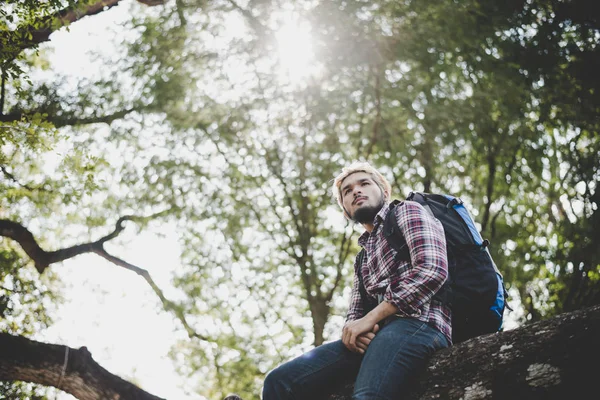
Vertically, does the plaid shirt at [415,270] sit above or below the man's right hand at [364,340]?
above

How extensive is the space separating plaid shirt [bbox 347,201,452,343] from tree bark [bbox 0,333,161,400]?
8.38 ft

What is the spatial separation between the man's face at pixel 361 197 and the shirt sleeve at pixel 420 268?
464 mm

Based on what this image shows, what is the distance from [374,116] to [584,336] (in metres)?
6.58

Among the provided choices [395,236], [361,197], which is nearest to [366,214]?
[361,197]

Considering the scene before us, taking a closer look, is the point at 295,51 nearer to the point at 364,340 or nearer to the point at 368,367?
the point at 364,340

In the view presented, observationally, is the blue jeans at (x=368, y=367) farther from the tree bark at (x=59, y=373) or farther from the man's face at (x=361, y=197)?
the tree bark at (x=59, y=373)

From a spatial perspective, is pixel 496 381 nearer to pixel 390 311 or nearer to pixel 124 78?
pixel 390 311

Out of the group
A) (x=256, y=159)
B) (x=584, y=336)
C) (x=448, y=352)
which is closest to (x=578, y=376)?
(x=584, y=336)

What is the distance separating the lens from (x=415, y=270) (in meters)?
2.38

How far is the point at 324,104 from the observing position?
7441 millimetres

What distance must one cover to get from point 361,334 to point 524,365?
82cm

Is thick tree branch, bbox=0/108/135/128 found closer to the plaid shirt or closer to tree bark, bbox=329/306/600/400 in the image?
the plaid shirt

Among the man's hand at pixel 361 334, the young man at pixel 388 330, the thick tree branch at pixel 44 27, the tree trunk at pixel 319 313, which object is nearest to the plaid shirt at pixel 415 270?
the young man at pixel 388 330

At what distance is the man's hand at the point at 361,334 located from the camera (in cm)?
247
